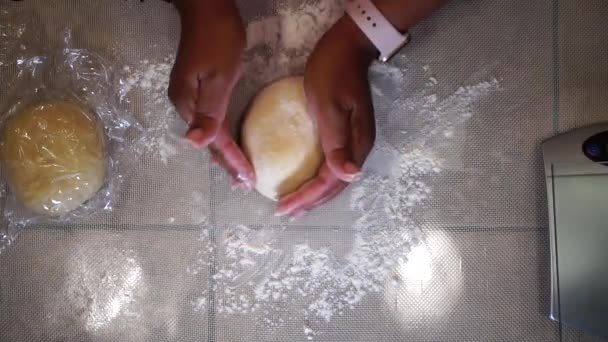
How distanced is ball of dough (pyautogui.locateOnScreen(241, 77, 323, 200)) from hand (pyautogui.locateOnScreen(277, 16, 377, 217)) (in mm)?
16

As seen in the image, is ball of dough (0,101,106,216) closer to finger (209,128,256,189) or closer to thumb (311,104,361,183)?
finger (209,128,256,189)

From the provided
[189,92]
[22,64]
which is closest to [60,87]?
[22,64]

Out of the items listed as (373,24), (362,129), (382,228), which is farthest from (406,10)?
(382,228)

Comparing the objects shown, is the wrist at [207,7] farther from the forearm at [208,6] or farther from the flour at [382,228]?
the flour at [382,228]

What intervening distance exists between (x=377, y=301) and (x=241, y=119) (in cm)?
28

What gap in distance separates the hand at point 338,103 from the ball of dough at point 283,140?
0.05 feet

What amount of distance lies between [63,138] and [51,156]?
0.02 meters

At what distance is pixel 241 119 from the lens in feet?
2.32

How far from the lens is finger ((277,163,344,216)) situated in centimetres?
65

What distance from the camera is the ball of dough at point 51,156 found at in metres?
0.67

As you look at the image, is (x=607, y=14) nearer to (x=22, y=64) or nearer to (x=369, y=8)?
(x=369, y=8)

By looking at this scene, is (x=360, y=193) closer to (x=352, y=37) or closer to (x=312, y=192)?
(x=312, y=192)

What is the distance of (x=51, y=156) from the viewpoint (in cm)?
67

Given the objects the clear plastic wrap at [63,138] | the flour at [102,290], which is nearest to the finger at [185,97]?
the clear plastic wrap at [63,138]
